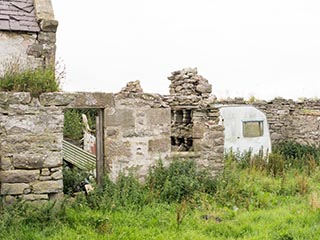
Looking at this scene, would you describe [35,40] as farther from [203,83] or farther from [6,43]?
[203,83]

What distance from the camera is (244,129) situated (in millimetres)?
15047

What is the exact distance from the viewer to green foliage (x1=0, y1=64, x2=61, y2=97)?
8250 mm

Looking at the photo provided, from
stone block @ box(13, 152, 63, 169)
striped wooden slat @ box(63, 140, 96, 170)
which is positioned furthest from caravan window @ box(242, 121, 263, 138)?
stone block @ box(13, 152, 63, 169)

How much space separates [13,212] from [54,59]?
4818 mm

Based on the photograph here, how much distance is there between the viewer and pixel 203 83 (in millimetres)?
10758

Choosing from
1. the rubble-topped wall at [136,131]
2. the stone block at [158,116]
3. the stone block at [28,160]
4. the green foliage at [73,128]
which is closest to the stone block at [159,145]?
the rubble-topped wall at [136,131]

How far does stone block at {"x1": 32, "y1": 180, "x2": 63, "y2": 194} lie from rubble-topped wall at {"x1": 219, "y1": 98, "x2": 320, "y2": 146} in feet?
31.3

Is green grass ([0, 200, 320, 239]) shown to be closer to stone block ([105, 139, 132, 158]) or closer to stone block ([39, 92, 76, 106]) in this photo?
stone block ([105, 139, 132, 158])

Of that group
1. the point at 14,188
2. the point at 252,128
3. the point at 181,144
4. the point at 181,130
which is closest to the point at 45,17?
the point at 181,130

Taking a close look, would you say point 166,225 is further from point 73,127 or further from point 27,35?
point 73,127

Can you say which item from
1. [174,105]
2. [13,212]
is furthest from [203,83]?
[13,212]

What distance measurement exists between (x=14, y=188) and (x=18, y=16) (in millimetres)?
4974

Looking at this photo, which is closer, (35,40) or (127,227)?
(127,227)

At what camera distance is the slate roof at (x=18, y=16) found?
10766 mm
